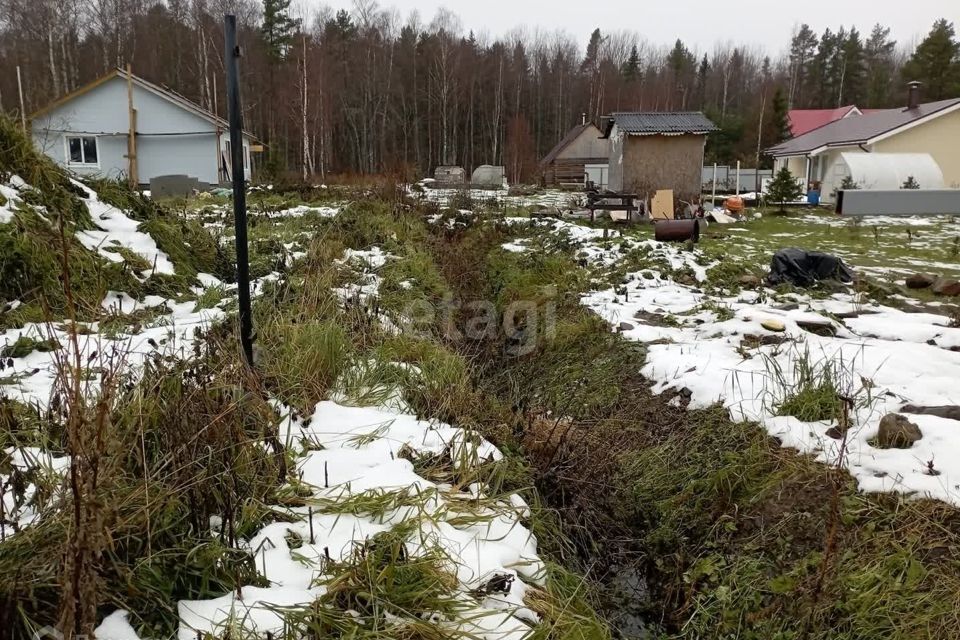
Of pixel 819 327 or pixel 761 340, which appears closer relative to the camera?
pixel 761 340

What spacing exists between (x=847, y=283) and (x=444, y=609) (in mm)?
7436

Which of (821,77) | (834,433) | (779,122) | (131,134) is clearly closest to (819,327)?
(834,433)

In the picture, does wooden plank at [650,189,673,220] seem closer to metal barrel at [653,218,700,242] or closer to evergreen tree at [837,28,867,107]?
metal barrel at [653,218,700,242]

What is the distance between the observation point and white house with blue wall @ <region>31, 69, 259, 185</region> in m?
23.5

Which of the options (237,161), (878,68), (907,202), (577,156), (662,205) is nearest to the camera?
(237,161)

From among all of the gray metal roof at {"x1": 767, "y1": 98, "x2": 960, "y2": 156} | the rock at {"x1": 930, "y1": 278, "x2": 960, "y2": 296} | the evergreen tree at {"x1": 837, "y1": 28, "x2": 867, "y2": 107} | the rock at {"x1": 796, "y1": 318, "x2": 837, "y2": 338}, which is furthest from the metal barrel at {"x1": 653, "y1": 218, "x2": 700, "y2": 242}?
the evergreen tree at {"x1": 837, "y1": 28, "x2": 867, "y2": 107}

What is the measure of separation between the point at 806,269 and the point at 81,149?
83.6 feet

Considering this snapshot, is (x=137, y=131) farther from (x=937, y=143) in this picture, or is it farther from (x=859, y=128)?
(x=937, y=143)

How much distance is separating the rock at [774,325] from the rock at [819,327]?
0.74 ft

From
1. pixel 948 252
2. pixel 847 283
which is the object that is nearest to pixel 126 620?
pixel 847 283

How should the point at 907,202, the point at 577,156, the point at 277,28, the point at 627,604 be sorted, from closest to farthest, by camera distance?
the point at 627,604 < the point at 907,202 < the point at 577,156 < the point at 277,28

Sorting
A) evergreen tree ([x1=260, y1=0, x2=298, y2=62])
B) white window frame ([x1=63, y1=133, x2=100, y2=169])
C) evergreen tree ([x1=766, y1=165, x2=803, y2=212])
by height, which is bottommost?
evergreen tree ([x1=766, y1=165, x2=803, y2=212])

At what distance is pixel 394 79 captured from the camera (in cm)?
4269

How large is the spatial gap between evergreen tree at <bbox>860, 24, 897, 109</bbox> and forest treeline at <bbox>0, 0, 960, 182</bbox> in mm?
209
